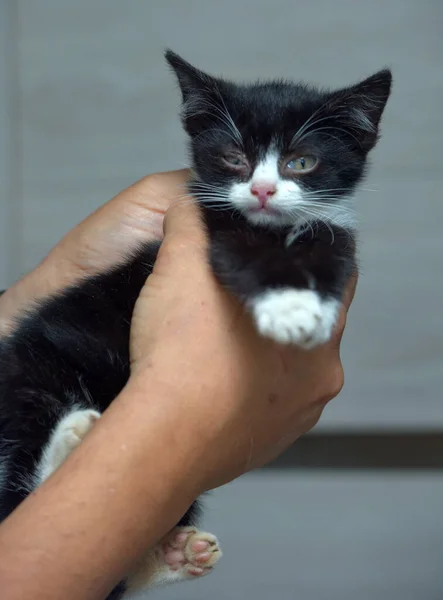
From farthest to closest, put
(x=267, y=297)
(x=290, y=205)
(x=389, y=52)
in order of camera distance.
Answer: (x=389, y=52), (x=290, y=205), (x=267, y=297)

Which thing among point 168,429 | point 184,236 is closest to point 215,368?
point 168,429

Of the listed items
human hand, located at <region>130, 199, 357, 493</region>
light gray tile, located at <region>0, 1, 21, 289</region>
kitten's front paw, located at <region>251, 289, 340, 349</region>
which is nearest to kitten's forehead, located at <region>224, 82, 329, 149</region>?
human hand, located at <region>130, 199, 357, 493</region>

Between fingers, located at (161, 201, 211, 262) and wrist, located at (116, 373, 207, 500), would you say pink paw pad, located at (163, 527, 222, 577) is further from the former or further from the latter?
fingers, located at (161, 201, 211, 262)

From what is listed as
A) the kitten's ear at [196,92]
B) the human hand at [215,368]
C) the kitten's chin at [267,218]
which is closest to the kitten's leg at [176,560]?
the human hand at [215,368]

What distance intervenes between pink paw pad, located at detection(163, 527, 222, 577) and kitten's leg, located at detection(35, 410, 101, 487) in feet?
0.86

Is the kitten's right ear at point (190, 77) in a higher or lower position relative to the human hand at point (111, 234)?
higher

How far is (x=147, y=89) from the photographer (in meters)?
1.87

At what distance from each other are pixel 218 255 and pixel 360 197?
97cm

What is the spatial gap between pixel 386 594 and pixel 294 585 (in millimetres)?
296

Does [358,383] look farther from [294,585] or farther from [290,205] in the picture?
[290,205]

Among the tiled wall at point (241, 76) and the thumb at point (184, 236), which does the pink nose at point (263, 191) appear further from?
the tiled wall at point (241, 76)

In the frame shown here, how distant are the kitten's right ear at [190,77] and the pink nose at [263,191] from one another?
10.8 inches

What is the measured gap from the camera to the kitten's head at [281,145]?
1051 mm

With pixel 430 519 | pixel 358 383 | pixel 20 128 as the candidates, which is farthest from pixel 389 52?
pixel 430 519
